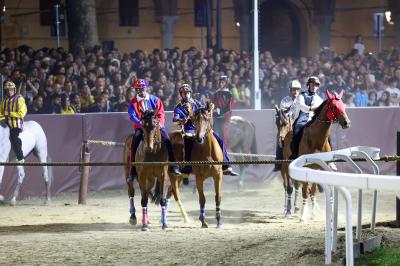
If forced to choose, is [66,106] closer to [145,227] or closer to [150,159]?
[150,159]

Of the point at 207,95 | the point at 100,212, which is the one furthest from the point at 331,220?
the point at 207,95

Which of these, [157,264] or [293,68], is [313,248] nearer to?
[157,264]

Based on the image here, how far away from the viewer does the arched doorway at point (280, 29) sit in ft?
143

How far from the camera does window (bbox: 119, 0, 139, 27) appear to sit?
40875mm

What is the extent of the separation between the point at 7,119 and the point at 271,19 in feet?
83.7

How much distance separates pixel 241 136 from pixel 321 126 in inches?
248

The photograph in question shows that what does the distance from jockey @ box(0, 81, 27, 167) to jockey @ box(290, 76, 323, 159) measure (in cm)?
559

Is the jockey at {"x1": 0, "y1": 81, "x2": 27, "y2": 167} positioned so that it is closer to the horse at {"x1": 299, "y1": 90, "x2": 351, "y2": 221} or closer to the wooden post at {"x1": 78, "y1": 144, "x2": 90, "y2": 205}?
the wooden post at {"x1": 78, "y1": 144, "x2": 90, "y2": 205}

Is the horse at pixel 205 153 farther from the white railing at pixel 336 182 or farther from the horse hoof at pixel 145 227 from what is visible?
the white railing at pixel 336 182

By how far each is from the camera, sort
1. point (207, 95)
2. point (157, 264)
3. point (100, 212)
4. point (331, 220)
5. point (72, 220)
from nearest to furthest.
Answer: point (331, 220), point (157, 264), point (72, 220), point (100, 212), point (207, 95)

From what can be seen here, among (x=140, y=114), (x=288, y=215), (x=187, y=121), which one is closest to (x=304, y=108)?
(x=288, y=215)

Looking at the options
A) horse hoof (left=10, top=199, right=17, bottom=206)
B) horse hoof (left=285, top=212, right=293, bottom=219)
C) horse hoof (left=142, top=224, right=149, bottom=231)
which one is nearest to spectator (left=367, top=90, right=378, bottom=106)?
horse hoof (left=285, top=212, right=293, bottom=219)

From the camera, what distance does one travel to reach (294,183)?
17562 millimetres

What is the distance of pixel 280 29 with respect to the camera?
43.7 metres
